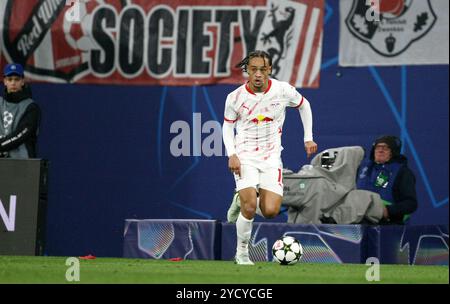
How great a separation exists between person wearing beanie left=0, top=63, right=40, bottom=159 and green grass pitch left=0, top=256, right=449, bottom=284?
175 centimetres

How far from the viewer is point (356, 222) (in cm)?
1081

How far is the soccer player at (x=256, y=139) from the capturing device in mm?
9438

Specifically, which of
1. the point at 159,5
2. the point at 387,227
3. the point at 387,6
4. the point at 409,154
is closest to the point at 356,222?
the point at 387,227

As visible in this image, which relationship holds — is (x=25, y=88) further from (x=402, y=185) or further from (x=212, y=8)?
(x=402, y=185)

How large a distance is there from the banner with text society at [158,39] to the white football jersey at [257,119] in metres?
2.74

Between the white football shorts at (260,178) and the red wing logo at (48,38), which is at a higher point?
the red wing logo at (48,38)

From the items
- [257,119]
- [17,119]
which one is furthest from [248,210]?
[17,119]

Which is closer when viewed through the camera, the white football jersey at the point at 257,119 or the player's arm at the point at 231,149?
the player's arm at the point at 231,149

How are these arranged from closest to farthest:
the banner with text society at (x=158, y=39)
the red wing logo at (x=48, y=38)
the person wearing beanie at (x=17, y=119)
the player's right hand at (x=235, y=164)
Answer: the player's right hand at (x=235, y=164), the person wearing beanie at (x=17, y=119), the banner with text society at (x=158, y=39), the red wing logo at (x=48, y=38)

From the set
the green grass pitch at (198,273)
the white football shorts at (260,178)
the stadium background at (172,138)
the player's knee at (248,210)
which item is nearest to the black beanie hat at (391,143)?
the stadium background at (172,138)

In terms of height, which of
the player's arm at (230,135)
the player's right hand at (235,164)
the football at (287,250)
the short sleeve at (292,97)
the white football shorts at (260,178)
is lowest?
the football at (287,250)

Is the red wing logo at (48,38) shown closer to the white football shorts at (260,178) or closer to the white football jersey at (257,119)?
the white football jersey at (257,119)

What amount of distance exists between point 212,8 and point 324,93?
5.26 ft

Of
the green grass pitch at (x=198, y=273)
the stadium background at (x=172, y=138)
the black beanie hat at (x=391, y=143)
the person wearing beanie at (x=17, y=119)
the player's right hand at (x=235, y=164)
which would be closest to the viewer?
the green grass pitch at (x=198, y=273)
